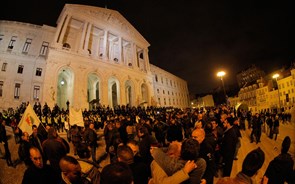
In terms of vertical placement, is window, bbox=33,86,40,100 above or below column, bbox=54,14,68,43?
below

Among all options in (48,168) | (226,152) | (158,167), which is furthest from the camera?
(226,152)

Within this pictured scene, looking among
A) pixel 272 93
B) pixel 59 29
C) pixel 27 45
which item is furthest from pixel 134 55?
pixel 272 93

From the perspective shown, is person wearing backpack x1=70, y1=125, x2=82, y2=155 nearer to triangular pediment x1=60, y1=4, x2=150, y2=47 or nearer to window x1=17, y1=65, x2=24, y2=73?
window x1=17, y1=65, x2=24, y2=73

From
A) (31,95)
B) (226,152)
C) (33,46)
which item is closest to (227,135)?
(226,152)

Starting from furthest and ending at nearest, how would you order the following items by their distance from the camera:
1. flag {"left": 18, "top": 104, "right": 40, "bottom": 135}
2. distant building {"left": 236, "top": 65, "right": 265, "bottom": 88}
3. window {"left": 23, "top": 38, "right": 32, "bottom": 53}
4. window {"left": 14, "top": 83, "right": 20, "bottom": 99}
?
1. distant building {"left": 236, "top": 65, "right": 265, "bottom": 88}
2. window {"left": 23, "top": 38, "right": 32, "bottom": 53}
3. window {"left": 14, "top": 83, "right": 20, "bottom": 99}
4. flag {"left": 18, "top": 104, "right": 40, "bottom": 135}

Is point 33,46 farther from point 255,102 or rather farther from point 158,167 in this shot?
point 255,102

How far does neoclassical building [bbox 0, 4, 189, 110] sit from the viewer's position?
92.1 feet

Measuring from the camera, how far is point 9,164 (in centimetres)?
762

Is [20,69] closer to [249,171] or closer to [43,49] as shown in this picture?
[43,49]

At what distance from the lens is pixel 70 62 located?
28.8 m

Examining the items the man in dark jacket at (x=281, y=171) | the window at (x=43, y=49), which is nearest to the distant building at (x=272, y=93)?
the man in dark jacket at (x=281, y=171)

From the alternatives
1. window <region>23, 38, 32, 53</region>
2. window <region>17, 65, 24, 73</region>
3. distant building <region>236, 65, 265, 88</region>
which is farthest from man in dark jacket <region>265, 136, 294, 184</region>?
distant building <region>236, 65, 265, 88</region>

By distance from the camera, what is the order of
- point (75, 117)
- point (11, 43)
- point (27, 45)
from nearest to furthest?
1. point (75, 117)
2. point (11, 43)
3. point (27, 45)

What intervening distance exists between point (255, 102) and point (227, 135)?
192ft
